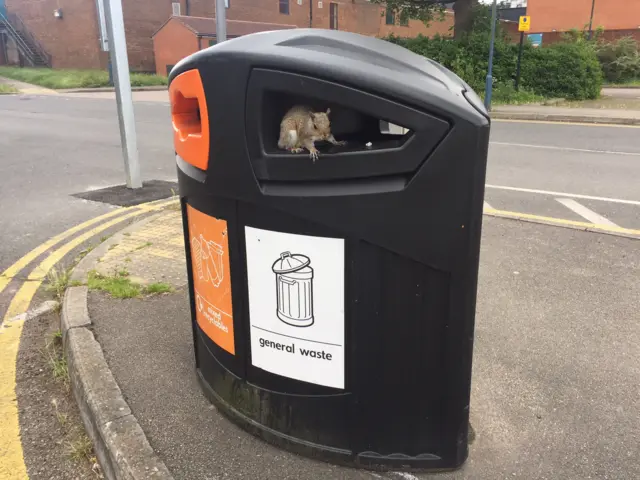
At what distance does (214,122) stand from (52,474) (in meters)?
1.68

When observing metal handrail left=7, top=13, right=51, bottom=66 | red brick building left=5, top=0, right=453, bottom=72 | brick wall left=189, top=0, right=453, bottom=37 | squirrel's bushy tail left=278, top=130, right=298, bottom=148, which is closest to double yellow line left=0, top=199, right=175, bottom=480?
squirrel's bushy tail left=278, top=130, right=298, bottom=148

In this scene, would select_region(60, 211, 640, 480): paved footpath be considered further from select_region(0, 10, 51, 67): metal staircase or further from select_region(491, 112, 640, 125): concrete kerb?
select_region(0, 10, 51, 67): metal staircase

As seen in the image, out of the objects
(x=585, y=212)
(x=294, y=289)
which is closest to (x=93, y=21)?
(x=585, y=212)

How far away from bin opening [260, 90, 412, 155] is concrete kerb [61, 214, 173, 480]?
1.32m

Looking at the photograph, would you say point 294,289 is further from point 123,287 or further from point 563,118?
point 563,118

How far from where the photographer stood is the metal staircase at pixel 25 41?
41312 mm

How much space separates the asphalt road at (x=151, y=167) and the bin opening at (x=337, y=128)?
382 cm

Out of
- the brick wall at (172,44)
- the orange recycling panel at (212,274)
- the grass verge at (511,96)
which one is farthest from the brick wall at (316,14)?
the orange recycling panel at (212,274)

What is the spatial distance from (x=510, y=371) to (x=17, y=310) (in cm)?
330

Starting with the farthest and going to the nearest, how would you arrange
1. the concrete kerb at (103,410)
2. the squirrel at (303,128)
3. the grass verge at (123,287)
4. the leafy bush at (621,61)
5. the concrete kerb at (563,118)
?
the leafy bush at (621,61) → the concrete kerb at (563,118) → the grass verge at (123,287) → the concrete kerb at (103,410) → the squirrel at (303,128)

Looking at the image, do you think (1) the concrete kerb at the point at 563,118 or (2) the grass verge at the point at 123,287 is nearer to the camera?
(2) the grass verge at the point at 123,287

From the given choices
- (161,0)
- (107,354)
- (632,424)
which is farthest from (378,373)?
(161,0)

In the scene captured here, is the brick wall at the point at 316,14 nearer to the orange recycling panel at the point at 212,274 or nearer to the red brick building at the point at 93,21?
the red brick building at the point at 93,21

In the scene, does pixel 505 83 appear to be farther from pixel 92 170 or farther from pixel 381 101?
pixel 381 101
